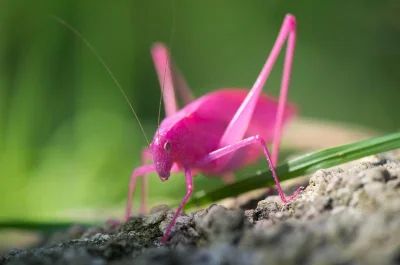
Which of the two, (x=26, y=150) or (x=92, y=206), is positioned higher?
(x=26, y=150)

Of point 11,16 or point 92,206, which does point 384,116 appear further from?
point 11,16

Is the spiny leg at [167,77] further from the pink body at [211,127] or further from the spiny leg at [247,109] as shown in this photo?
the spiny leg at [247,109]

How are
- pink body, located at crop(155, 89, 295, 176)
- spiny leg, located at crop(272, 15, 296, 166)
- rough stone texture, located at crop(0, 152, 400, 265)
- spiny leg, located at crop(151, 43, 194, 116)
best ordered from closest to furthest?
rough stone texture, located at crop(0, 152, 400, 265) → pink body, located at crop(155, 89, 295, 176) → spiny leg, located at crop(272, 15, 296, 166) → spiny leg, located at crop(151, 43, 194, 116)

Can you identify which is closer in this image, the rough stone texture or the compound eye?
the rough stone texture

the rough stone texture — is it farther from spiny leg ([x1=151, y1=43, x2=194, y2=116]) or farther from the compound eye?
spiny leg ([x1=151, y1=43, x2=194, y2=116])

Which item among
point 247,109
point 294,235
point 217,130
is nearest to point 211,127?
point 217,130

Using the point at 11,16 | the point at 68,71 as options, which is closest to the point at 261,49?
the point at 68,71

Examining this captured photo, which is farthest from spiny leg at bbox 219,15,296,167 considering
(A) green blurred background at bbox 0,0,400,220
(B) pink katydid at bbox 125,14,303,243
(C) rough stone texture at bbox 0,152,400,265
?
(A) green blurred background at bbox 0,0,400,220
